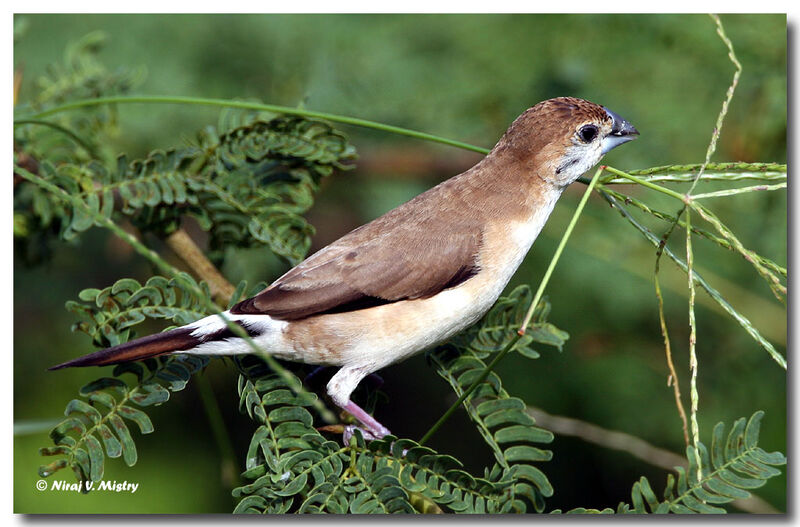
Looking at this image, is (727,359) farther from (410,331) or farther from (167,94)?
(167,94)

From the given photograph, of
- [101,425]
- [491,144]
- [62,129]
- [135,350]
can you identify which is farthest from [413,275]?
[491,144]

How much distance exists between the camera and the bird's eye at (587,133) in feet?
7.17

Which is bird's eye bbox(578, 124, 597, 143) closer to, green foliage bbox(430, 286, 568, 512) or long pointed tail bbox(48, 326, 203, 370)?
green foliage bbox(430, 286, 568, 512)

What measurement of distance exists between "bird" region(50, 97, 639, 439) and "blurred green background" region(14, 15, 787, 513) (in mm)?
623

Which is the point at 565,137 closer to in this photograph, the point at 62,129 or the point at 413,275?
the point at 413,275

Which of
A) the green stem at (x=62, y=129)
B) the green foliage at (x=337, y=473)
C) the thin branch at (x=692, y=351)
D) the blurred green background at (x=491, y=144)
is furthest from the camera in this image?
the blurred green background at (x=491, y=144)

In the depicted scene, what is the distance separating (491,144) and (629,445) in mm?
1551

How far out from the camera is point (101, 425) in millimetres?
1912

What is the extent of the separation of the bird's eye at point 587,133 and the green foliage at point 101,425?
50.1 inches

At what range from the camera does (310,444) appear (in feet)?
6.29

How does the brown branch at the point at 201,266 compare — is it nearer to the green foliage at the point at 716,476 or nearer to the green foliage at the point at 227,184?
the green foliage at the point at 227,184

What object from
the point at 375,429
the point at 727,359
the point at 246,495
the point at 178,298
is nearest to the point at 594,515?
the point at 375,429

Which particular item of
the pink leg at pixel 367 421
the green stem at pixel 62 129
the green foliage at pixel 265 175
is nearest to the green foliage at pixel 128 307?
the green foliage at pixel 265 175
